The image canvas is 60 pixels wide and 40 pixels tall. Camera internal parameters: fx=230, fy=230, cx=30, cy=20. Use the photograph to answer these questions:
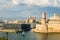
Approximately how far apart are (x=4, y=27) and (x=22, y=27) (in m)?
2.70

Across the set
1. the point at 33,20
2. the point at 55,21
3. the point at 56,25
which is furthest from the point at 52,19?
the point at 33,20

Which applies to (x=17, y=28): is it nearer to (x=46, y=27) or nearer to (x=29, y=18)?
(x=46, y=27)

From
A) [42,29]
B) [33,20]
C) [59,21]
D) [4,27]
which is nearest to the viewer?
[42,29]

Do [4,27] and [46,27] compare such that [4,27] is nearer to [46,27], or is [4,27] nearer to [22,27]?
[22,27]

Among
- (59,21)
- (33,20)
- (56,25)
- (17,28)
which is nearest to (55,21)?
(59,21)

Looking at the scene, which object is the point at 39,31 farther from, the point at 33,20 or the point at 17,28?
the point at 33,20

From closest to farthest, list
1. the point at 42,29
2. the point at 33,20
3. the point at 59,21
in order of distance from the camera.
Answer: the point at 42,29 < the point at 59,21 < the point at 33,20

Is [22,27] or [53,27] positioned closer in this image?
[53,27]

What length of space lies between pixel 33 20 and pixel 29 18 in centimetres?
172

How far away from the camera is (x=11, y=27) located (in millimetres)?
32969

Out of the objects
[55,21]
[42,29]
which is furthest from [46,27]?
[55,21]

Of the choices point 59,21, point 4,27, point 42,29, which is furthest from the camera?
point 4,27

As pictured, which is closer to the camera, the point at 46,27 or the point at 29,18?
the point at 46,27

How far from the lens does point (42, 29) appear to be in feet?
81.9
